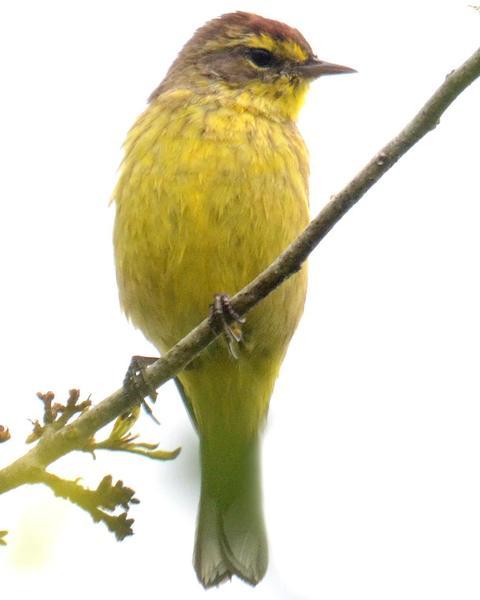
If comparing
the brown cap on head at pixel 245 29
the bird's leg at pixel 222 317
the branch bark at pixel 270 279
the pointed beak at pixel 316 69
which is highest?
the brown cap on head at pixel 245 29

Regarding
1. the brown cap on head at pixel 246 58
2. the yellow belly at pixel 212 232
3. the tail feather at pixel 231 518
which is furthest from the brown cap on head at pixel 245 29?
the tail feather at pixel 231 518

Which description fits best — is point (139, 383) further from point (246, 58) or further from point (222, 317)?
point (246, 58)

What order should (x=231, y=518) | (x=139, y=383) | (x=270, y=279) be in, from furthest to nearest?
(x=231, y=518) < (x=139, y=383) < (x=270, y=279)

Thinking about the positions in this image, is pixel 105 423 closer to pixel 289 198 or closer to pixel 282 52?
pixel 289 198

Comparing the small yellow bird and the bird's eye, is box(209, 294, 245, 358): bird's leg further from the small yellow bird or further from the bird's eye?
the bird's eye

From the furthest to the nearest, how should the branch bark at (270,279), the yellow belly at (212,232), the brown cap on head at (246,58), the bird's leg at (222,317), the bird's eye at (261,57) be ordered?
1. the bird's eye at (261,57)
2. the brown cap on head at (246,58)
3. the yellow belly at (212,232)
4. the bird's leg at (222,317)
5. the branch bark at (270,279)

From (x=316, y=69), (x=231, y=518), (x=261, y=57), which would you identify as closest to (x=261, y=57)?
(x=261, y=57)

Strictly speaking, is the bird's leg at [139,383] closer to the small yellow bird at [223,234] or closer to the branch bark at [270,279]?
the branch bark at [270,279]
